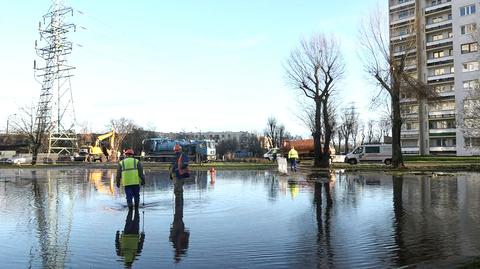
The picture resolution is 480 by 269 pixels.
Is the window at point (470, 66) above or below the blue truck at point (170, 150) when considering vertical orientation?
above

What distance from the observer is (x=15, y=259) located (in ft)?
23.7

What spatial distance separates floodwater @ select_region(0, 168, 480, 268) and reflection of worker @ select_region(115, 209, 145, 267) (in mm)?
18

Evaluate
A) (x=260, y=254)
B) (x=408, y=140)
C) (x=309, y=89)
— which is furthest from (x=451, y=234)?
(x=408, y=140)

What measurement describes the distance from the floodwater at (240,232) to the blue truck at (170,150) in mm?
41603

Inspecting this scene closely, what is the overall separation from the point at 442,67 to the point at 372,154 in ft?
135

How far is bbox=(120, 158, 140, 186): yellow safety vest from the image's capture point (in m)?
12.7

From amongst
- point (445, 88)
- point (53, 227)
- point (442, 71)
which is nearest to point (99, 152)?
point (445, 88)

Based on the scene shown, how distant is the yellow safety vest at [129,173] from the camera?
498 inches

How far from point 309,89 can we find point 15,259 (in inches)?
1424

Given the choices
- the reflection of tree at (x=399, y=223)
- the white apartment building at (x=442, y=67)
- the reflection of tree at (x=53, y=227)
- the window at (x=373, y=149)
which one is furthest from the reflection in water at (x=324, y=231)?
the white apartment building at (x=442, y=67)

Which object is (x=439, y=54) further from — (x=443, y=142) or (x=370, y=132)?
(x=370, y=132)

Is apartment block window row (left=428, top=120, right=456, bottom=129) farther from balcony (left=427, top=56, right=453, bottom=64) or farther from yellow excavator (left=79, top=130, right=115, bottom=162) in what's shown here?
yellow excavator (left=79, top=130, right=115, bottom=162)

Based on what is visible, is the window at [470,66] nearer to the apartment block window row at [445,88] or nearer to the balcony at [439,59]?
the balcony at [439,59]

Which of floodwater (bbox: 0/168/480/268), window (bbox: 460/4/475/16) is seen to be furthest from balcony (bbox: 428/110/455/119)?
floodwater (bbox: 0/168/480/268)
